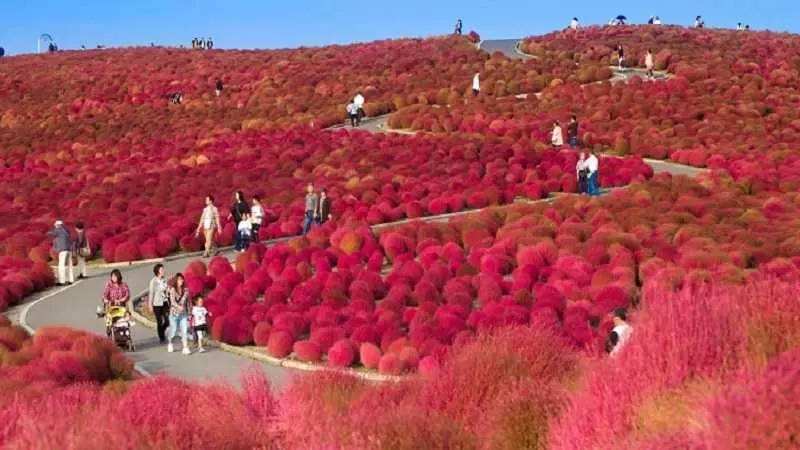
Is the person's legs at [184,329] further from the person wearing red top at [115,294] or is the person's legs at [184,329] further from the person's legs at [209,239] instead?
the person's legs at [209,239]

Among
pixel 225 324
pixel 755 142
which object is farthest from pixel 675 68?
pixel 225 324

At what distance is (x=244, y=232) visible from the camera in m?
24.5

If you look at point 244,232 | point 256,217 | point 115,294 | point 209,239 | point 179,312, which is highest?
point 256,217

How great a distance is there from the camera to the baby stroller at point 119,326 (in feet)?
56.5

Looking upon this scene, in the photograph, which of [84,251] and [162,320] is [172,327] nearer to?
[162,320]

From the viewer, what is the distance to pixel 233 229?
26.5m

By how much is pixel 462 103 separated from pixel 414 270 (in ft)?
91.7

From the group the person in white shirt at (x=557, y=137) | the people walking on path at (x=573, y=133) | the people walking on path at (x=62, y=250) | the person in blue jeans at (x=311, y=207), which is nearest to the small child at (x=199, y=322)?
the people walking on path at (x=62, y=250)

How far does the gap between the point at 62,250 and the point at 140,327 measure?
13.5 feet

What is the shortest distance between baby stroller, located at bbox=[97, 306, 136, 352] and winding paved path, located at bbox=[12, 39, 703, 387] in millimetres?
246

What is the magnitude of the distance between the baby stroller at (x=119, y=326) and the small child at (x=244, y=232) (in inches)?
279

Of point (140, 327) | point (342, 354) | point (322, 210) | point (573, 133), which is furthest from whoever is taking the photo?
point (573, 133)

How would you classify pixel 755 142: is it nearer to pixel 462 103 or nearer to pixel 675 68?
pixel 462 103

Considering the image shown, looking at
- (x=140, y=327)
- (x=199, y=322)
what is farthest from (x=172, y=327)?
(x=140, y=327)
